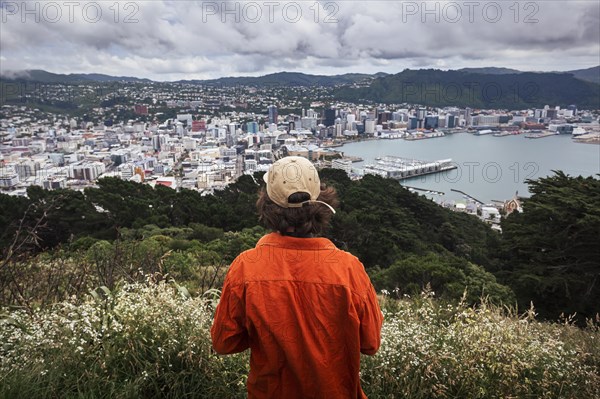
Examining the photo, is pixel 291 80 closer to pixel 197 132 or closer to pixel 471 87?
pixel 197 132

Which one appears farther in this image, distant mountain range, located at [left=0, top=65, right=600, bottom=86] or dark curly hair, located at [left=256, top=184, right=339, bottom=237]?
distant mountain range, located at [left=0, top=65, right=600, bottom=86]

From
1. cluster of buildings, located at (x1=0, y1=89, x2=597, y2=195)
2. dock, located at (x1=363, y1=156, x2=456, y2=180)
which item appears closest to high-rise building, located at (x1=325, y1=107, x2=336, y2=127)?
cluster of buildings, located at (x1=0, y1=89, x2=597, y2=195)

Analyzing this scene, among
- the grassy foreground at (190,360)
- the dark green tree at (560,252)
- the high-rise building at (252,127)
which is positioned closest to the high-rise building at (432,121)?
the high-rise building at (252,127)

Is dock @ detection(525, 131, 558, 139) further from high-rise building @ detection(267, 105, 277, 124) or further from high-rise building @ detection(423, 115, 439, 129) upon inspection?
high-rise building @ detection(267, 105, 277, 124)

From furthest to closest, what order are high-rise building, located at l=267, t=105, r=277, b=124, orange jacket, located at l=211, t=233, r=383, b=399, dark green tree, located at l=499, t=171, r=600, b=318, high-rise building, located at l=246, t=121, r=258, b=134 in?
high-rise building, located at l=267, t=105, r=277, b=124
high-rise building, located at l=246, t=121, r=258, b=134
dark green tree, located at l=499, t=171, r=600, b=318
orange jacket, located at l=211, t=233, r=383, b=399

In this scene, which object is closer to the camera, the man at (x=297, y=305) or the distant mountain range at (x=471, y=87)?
the man at (x=297, y=305)

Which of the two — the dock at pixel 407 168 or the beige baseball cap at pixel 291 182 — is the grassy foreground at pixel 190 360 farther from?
the dock at pixel 407 168

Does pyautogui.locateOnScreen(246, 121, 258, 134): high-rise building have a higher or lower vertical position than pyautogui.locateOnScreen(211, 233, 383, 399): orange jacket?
lower
